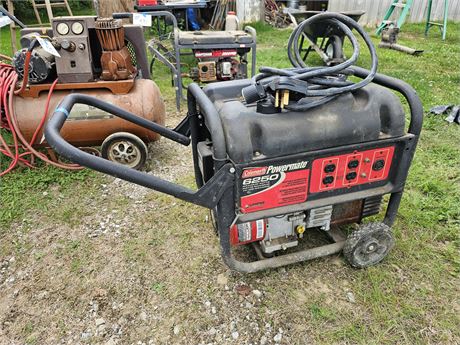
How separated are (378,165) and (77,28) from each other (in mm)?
2855

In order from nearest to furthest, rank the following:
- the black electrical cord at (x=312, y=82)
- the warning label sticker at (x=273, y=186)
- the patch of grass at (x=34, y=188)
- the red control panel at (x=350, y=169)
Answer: the black electrical cord at (x=312, y=82), the warning label sticker at (x=273, y=186), the red control panel at (x=350, y=169), the patch of grass at (x=34, y=188)

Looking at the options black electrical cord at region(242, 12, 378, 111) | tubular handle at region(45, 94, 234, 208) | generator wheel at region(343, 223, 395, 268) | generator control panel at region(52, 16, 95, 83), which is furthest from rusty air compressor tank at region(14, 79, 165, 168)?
generator wheel at region(343, 223, 395, 268)

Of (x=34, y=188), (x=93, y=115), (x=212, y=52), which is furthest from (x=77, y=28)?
(x=212, y=52)

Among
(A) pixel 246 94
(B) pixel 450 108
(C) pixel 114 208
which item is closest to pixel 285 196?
(A) pixel 246 94

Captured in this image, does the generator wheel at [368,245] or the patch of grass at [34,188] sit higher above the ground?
the generator wheel at [368,245]

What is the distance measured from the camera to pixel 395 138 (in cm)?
196

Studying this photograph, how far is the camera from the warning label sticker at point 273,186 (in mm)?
1819

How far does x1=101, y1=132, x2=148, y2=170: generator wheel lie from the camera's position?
3.39 m

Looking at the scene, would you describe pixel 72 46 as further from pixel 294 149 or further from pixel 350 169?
pixel 350 169

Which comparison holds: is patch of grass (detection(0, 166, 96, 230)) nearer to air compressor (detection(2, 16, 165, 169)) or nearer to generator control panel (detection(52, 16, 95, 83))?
air compressor (detection(2, 16, 165, 169))

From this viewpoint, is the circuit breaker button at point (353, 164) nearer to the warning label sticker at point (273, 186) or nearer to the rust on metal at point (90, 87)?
the warning label sticker at point (273, 186)

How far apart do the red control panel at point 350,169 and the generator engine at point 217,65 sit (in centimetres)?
341

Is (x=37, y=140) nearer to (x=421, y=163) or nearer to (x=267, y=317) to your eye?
(x=267, y=317)

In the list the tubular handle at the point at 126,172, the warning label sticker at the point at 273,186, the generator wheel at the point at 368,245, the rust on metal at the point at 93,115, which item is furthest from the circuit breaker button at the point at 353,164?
the rust on metal at the point at 93,115
